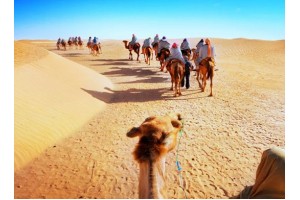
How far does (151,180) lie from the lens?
2.25m

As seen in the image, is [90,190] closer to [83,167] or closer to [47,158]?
[83,167]

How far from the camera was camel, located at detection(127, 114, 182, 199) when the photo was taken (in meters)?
2.26

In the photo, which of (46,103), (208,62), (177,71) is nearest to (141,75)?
(177,71)

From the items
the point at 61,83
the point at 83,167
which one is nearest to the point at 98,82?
the point at 61,83

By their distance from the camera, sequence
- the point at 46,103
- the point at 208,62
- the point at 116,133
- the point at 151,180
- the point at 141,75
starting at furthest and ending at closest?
the point at 141,75
the point at 208,62
the point at 46,103
the point at 116,133
the point at 151,180

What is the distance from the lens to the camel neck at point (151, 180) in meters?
2.23

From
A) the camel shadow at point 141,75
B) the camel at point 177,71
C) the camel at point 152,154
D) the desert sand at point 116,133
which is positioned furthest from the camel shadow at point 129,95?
the camel at point 152,154

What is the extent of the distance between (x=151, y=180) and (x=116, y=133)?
4.99m

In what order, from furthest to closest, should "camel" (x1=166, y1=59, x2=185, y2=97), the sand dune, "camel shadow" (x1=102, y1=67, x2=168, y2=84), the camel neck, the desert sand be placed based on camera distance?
"camel shadow" (x1=102, y1=67, x2=168, y2=84)
"camel" (x1=166, y1=59, x2=185, y2=97)
the sand dune
the desert sand
the camel neck

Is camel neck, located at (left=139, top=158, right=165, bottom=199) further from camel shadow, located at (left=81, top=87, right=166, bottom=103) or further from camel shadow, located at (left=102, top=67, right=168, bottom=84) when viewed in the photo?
camel shadow, located at (left=102, top=67, right=168, bottom=84)

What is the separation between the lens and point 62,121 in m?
7.38

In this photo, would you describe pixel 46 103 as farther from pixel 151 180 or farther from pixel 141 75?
pixel 141 75

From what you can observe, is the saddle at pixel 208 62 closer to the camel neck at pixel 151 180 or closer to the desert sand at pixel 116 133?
the desert sand at pixel 116 133

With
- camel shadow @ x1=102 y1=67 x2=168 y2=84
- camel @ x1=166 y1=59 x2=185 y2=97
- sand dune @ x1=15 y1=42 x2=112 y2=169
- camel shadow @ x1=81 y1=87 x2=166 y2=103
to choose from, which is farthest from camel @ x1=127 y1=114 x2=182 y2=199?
camel shadow @ x1=102 y1=67 x2=168 y2=84
